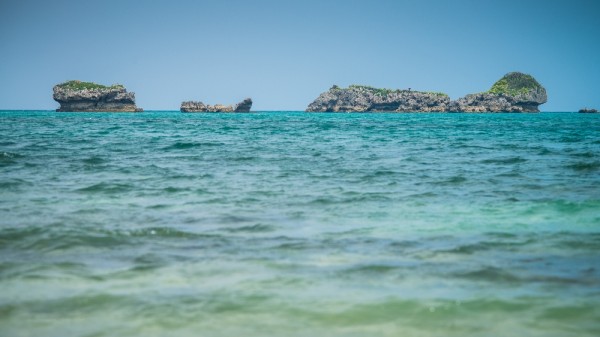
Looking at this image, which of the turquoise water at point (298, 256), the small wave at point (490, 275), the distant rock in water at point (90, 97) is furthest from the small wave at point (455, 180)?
the distant rock in water at point (90, 97)

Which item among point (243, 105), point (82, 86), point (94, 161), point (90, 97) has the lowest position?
point (94, 161)

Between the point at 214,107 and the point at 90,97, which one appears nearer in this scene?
the point at 90,97

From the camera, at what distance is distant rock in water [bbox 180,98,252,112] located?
18950cm

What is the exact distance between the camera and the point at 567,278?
5023 millimetres

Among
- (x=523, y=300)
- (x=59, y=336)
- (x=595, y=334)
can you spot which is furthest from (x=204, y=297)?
(x=595, y=334)

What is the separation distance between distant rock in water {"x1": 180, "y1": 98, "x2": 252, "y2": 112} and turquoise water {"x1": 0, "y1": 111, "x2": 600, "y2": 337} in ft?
597

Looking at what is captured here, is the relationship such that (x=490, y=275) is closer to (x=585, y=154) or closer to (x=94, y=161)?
(x=94, y=161)

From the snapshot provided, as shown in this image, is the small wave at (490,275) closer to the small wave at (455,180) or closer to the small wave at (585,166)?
the small wave at (455,180)

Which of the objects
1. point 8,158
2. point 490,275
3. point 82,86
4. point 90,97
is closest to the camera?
point 490,275

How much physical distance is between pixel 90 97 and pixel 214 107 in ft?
142

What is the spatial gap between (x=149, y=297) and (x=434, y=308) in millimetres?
2426

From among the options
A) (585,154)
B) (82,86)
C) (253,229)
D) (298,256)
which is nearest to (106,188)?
(253,229)

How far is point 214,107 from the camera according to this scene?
630 ft

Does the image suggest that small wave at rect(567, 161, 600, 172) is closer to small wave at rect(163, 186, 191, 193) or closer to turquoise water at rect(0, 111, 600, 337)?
turquoise water at rect(0, 111, 600, 337)
